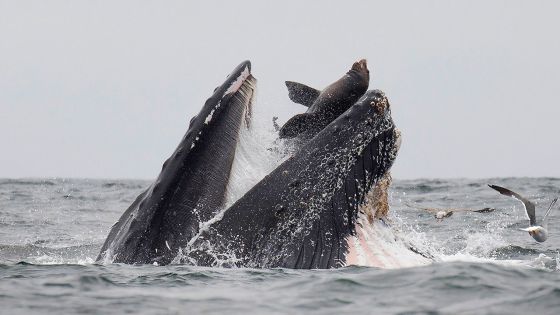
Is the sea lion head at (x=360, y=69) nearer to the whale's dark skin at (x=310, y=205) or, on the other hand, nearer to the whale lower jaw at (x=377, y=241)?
the whale's dark skin at (x=310, y=205)

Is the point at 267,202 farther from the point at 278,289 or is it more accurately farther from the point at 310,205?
the point at 278,289

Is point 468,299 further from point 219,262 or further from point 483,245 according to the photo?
point 483,245

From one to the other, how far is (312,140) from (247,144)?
0.60m

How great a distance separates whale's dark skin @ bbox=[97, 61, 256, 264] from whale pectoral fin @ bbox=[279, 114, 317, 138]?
34 cm

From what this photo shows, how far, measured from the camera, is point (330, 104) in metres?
7.54

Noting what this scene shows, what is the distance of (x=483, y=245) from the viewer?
12.6 meters

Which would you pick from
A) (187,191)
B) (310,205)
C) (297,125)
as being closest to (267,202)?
(310,205)

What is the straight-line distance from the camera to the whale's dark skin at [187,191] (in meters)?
6.92

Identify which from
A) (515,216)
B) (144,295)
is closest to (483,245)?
(515,216)

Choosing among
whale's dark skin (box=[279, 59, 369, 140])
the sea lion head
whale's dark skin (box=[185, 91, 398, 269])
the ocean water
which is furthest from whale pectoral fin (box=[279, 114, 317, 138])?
the ocean water

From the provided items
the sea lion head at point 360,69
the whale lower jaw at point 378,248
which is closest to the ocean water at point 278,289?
the whale lower jaw at point 378,248

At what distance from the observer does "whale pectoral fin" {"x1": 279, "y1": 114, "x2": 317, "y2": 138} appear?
7.47m

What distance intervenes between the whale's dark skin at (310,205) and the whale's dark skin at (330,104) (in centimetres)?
28

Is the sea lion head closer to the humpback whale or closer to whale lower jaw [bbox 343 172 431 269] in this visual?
the humpback whale
